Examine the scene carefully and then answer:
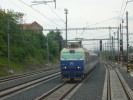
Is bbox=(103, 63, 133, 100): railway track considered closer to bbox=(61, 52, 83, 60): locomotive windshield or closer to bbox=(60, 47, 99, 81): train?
bbox=(60, 47, 99, 81): train

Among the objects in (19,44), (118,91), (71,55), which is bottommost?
(118,91)

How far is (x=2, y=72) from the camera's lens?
54.1 metres

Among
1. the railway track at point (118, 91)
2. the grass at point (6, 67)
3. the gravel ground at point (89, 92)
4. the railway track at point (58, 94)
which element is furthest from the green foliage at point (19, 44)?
the railway track at point (58, 94)

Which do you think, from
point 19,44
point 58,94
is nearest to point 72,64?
point 58,94

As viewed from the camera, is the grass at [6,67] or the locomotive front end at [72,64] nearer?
the locomotive front end at [72,64]

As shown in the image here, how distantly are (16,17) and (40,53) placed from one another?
19577 mm

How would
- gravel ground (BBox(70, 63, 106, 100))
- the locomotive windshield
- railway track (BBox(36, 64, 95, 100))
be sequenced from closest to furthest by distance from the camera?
railway track (BBox(36, 64, 95, 100)), gravel ground (BBox(70, 63, 106, 100)), the locomotive windshield

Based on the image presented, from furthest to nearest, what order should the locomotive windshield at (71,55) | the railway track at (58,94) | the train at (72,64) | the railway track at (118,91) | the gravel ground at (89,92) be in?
the locomotive windshield at (71,55) < the train at (72,64) < the railway track at (118,91) < the gravel ground at (89,92) < the railway track at (58,94)

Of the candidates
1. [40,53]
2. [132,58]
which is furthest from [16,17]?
[132,58]

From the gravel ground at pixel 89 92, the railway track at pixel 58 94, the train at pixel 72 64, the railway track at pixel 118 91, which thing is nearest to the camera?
the railway track at pixel 58 94

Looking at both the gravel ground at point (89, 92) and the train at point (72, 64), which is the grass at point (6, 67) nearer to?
the train at point (72, 64)

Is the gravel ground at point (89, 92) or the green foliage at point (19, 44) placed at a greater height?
the green foliage at point (19, 44)

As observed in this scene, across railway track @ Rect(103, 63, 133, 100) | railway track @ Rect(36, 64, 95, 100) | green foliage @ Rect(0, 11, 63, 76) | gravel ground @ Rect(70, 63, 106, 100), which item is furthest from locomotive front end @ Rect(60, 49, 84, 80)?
green foliage @ Rect(0, 11, 63, 76)

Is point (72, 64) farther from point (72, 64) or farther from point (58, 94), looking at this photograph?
point (58, 94)
